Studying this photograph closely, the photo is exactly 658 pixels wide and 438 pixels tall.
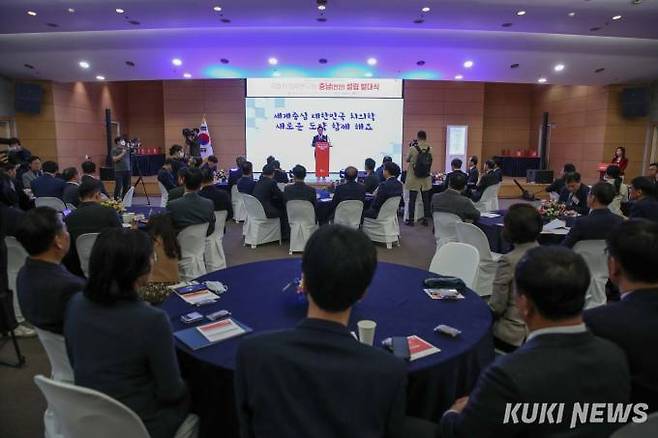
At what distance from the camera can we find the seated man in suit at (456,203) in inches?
192

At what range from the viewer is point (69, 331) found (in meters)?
1.57

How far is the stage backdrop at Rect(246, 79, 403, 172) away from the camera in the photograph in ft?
40.3

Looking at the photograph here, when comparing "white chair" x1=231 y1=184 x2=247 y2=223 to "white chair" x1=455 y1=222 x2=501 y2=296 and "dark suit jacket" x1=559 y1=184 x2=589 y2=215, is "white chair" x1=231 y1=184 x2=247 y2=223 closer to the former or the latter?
"white chair" x1=455 y1=222 x2=501 y2=296

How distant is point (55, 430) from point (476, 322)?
188cm

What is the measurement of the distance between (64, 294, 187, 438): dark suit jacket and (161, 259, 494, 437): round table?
19 cm

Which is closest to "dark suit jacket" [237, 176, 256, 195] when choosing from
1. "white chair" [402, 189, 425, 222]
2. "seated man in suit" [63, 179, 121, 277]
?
"white chair" [402, 189, 425, 222]

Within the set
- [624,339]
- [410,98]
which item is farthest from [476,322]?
[410,98]

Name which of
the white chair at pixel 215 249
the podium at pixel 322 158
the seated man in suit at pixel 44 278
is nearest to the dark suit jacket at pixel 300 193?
the white chair at pixel 215 249

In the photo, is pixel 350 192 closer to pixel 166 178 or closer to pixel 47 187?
pixel 166 178

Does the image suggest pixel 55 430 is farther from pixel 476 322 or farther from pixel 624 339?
pixel 624 339

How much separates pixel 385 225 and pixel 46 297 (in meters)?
5.16

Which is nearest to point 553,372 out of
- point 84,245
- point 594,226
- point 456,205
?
point 594,226

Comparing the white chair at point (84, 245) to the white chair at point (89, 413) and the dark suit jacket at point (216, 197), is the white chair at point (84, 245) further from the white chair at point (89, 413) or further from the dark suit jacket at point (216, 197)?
the white chair at point (89, 413)

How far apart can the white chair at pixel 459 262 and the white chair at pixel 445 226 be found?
1831 mm
